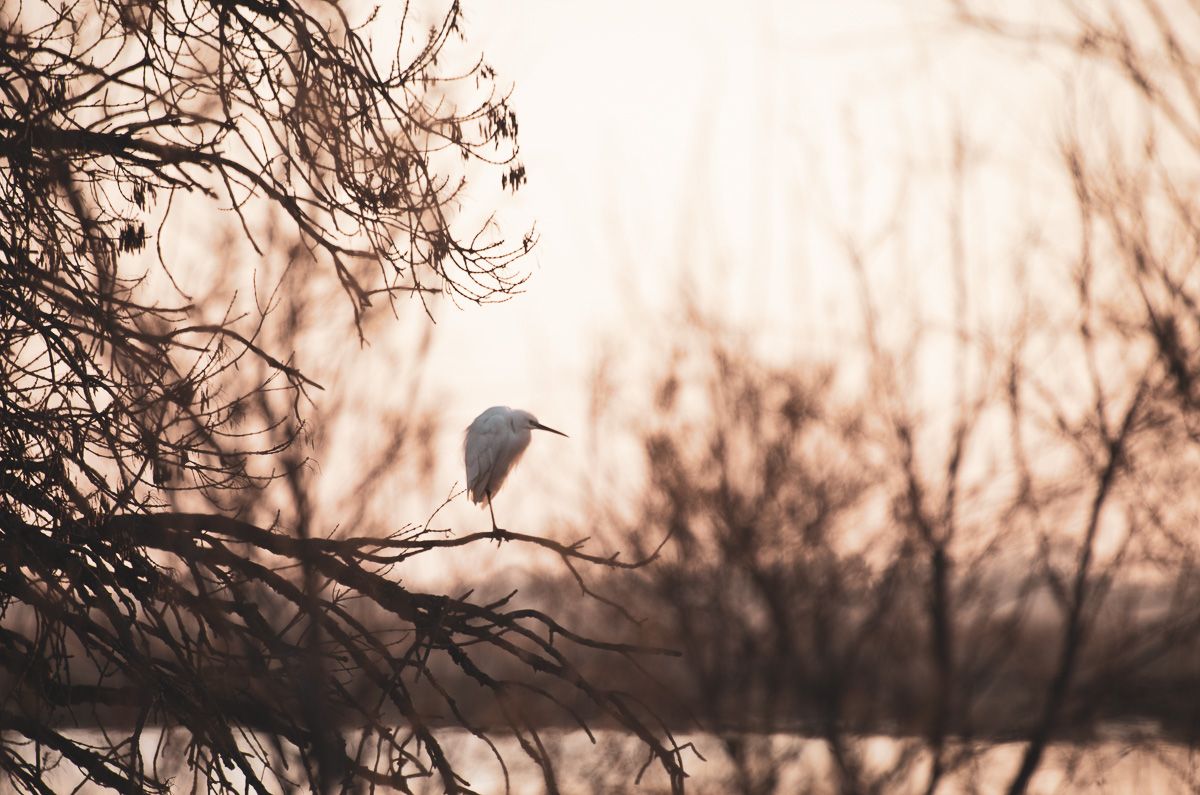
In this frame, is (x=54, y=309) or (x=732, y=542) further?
(x=732, y=542)

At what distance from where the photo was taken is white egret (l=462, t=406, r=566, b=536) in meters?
8.13

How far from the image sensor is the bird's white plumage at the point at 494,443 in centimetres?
813

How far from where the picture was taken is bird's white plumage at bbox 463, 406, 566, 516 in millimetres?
8133

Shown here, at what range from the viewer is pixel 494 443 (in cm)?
812

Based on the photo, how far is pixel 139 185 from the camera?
145 inches

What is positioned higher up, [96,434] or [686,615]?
[686,615]

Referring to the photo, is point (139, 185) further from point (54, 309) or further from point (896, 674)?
point (896, 674)

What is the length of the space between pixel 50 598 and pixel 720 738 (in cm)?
862

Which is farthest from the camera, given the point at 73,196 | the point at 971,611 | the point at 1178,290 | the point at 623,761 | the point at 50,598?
the point at 623,761

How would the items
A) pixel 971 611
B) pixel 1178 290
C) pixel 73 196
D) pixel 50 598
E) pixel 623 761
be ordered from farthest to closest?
1. pixel 623 761
2. pixel 971 611
3. pixel 1178 290
4. pixel 73 196
5. pixel 50 598

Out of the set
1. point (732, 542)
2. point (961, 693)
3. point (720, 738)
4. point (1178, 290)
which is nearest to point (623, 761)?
point (720, 738)

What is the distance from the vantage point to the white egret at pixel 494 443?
8.13 meters

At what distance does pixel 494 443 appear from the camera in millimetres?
8125

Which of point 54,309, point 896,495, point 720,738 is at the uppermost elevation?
point 896,495
